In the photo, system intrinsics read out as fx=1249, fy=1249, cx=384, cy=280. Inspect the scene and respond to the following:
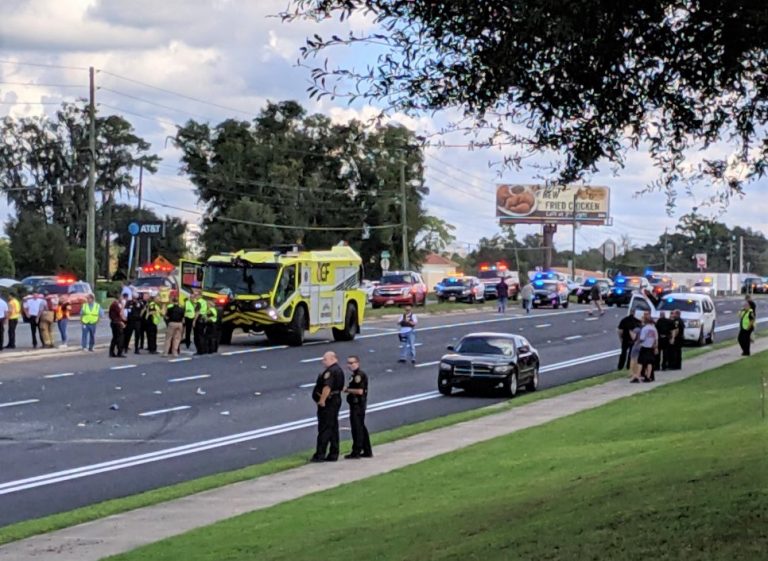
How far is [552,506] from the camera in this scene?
1120 centimetres

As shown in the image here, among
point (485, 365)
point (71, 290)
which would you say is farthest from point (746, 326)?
point (71, 290)

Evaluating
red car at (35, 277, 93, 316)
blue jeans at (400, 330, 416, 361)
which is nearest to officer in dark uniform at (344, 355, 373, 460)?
blue jeans at (400, 330, 416, 361)

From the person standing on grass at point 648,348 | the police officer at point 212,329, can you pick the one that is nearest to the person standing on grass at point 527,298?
the police officer at point 212,329

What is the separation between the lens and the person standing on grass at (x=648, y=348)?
30.1 meters

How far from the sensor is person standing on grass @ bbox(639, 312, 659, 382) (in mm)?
30078

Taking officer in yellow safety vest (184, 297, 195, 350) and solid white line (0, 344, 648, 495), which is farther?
officer in yellow safety vest (184, 297, 195, 350)

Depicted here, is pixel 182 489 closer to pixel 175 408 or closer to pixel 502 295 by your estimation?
pixel 175 408

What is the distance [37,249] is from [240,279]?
192 ft

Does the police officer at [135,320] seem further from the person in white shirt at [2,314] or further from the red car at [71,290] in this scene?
the red car at [71,290]

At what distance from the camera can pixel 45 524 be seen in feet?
44.7

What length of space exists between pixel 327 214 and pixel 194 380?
6549cm

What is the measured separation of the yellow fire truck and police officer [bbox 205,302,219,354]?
3.03 feet

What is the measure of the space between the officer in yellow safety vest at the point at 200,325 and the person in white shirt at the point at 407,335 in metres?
5.52

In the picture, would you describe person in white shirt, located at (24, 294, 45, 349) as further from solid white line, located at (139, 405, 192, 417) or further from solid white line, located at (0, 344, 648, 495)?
solid white line, located at (0, 344, 648, 495)
